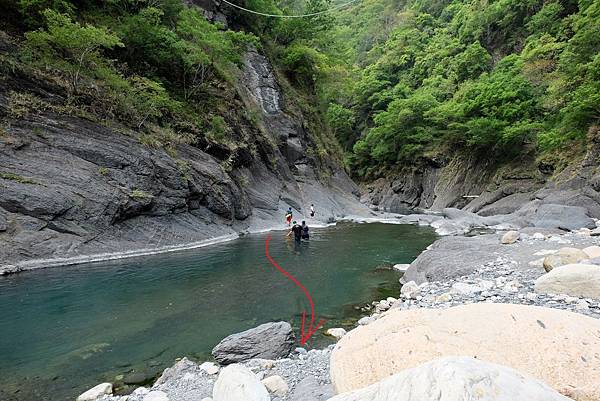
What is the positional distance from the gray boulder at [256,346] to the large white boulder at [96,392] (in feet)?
5.03

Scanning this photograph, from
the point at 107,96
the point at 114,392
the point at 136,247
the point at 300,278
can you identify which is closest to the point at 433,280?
the point at 300,278

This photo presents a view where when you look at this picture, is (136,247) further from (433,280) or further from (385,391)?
(385,391)

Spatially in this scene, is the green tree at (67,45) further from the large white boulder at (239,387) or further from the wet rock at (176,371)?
the large white boulder at (239,387)

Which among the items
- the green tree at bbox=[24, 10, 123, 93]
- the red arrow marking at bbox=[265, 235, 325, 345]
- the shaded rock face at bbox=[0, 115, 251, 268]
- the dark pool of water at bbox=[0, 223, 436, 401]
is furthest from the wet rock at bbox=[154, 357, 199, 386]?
the green tree at bbox=[24, 10, 123, 93]

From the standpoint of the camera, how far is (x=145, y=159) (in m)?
16.4

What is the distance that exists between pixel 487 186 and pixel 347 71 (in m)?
18.5

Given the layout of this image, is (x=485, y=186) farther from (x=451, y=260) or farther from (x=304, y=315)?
(x=304, y=315)

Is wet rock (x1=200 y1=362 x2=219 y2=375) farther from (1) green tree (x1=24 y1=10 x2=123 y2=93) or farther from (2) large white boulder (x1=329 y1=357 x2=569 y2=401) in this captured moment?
(1) green tree (x1=24 y1=10 x2=123 y2=93)

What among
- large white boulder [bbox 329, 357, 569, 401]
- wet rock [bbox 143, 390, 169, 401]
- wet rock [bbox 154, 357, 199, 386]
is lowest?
wet rock [bbox 154, 357, 199, 386]

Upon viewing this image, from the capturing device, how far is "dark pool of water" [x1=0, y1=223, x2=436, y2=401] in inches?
232

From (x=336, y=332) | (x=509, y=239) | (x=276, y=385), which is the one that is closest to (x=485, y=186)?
(x=509, y=239)

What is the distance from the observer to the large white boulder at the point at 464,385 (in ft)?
5.75

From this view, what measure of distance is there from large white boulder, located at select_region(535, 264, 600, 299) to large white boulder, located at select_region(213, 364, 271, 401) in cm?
495

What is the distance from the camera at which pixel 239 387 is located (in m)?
3.82
